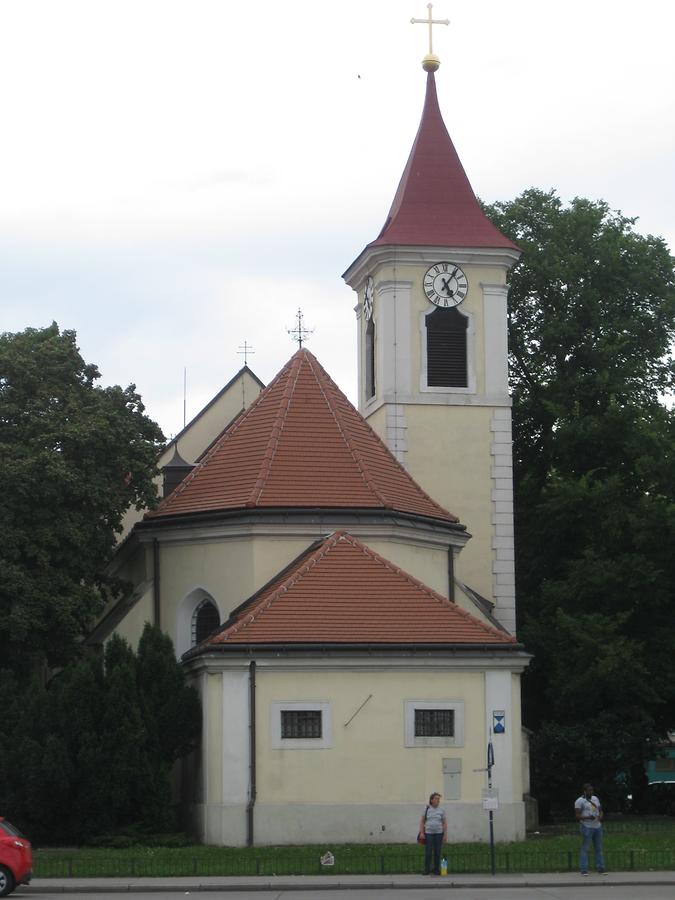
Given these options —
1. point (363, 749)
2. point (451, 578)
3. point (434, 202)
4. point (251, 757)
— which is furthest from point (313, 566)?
point (434, 202)

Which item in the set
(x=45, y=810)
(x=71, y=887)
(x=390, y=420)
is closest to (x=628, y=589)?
(x=390, y=420)

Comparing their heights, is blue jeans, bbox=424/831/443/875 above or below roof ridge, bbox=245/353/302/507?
below

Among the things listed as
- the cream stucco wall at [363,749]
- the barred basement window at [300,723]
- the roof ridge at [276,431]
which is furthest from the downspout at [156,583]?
the barred basement window at [300,723]

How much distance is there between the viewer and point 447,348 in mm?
43188

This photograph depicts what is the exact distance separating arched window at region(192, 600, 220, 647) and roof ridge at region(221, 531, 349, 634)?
3.09 m

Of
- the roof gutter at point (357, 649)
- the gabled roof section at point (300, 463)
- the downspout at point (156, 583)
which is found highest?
the gabled roof section at point (300, 463)

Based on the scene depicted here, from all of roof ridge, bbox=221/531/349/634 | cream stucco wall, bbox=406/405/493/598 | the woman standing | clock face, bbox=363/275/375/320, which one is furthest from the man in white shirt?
clock face, bbox=363/275/375/320

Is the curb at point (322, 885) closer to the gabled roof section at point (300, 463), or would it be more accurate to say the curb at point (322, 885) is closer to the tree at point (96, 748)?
the tree at point (96, 748)

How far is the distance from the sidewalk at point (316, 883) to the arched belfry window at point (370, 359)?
20752mm

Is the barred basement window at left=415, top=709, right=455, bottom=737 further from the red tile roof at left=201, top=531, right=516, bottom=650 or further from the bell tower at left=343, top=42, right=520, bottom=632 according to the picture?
the bell tower at left=343, top=42, right=520, bottom=632

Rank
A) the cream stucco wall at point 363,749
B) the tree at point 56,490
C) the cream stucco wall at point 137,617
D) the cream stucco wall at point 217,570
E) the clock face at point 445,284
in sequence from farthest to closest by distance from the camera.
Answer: the clock face at point 445,284 → the cream stucco wall at point 137,617 → the cream stucco wall at point 217,570 → the tree at point 56,490 → the cream stucco wall at point 363,749

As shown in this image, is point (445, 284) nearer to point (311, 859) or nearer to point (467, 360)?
point (467, 360)

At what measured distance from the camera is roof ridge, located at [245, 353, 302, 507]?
3547cm

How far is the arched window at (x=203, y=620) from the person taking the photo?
1425 inches
